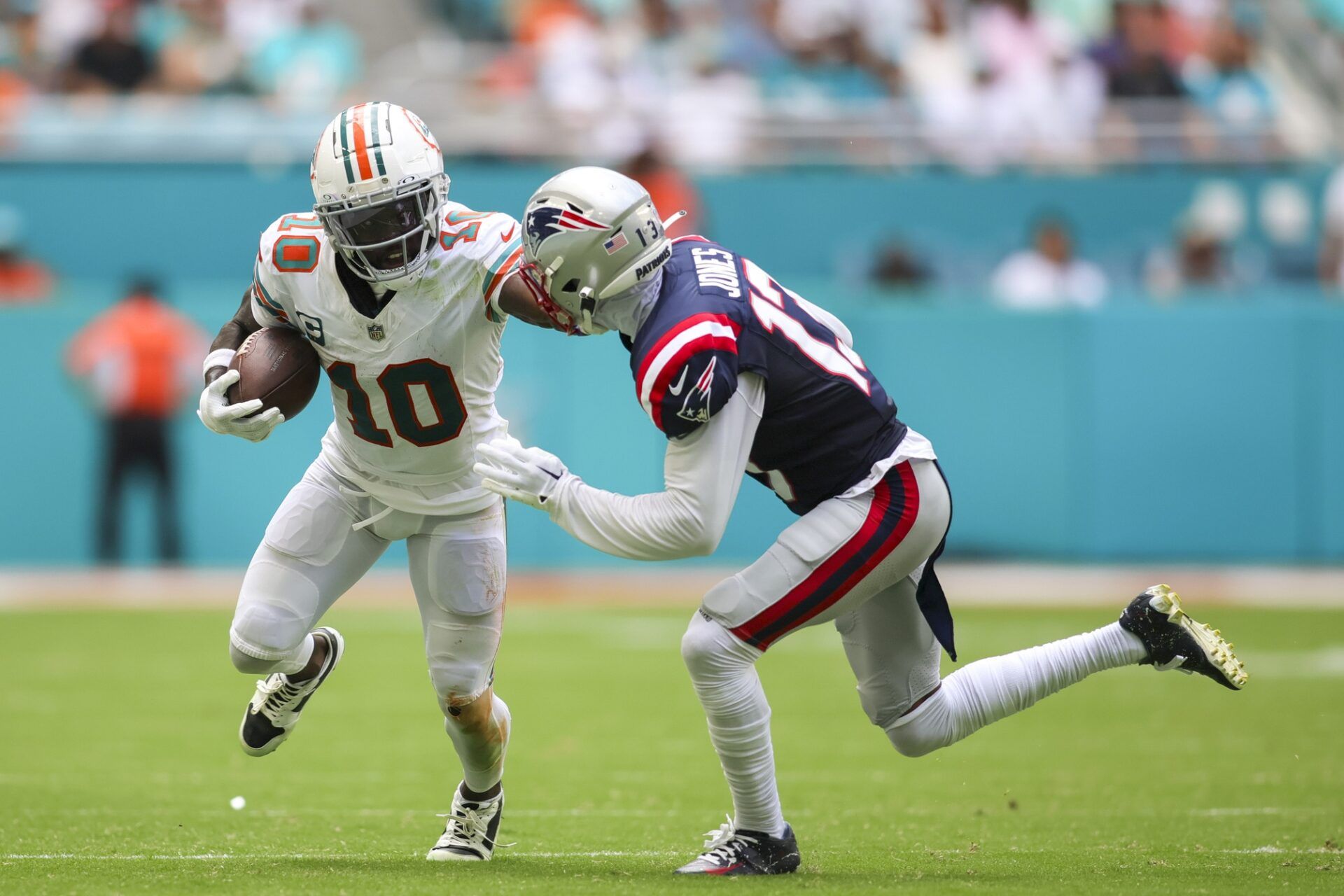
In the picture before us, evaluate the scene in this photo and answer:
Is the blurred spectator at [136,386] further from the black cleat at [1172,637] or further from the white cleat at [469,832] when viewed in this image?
the black cleat at [1172,637]

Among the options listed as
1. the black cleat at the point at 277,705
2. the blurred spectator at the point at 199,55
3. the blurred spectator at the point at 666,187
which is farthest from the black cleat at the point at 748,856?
the blurred spectator at the point at 199,55

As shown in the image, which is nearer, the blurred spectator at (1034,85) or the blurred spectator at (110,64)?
the blurred spectator at (110,64)

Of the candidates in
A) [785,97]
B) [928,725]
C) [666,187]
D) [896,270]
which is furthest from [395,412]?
[785,97]

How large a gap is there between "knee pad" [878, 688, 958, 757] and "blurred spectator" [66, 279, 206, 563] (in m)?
7.86

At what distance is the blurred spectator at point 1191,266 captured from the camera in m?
12.1

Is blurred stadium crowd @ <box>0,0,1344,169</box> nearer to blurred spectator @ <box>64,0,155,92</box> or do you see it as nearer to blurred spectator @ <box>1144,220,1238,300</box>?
blurred spectator @ <box>64,0,155,92</box>

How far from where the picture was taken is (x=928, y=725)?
14.7 feet

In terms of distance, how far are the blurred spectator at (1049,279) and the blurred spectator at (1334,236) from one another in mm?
1576

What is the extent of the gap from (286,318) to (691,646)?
1.40 m

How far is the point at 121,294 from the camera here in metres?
11.8

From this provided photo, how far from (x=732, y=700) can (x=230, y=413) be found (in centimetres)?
139

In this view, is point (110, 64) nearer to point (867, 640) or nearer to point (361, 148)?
point (361, 148)

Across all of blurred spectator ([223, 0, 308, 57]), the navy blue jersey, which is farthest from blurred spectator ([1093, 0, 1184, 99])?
the navy blue jersey

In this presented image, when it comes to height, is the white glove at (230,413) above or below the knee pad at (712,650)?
above
